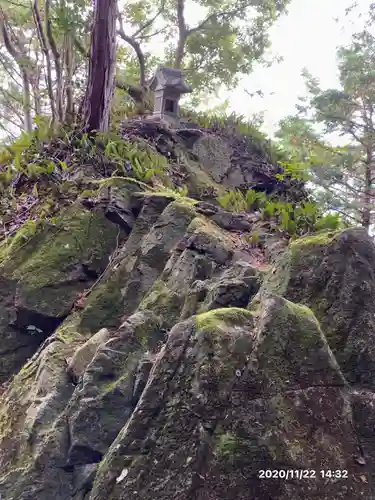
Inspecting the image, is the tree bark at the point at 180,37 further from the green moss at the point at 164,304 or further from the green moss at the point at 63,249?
the green moss at the point at 164,304

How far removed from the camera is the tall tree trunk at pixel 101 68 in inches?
273

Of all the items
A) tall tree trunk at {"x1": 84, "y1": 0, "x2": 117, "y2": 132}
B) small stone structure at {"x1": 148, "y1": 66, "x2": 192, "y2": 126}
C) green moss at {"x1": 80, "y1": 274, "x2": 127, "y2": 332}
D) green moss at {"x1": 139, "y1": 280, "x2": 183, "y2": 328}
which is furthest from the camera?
small stone structure at {"x1": 148, "y1": 66, "x2": 192, "y2": 126}

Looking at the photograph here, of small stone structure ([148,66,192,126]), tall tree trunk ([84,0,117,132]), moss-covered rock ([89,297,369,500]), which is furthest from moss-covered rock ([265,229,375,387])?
small stone structure ([148,66,192,126])

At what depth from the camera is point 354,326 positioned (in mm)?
3119

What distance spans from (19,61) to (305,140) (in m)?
8.52

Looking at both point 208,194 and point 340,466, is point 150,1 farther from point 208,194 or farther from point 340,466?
point 340,466

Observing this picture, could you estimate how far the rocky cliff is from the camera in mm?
2371

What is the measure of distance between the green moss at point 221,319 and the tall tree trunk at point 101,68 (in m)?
5.39

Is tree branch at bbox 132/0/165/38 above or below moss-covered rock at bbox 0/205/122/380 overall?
above

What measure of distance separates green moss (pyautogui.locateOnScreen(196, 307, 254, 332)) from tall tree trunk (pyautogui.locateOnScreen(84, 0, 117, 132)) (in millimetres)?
5386

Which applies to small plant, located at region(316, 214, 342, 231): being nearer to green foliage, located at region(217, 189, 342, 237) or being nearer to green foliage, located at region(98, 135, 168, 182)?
green foliage, located at region(217, 189, 342, 237)

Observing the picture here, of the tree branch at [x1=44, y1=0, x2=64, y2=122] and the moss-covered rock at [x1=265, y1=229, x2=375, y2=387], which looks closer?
the moss-covered rock at [x1=265, y1=229, x2=375, y2=387]

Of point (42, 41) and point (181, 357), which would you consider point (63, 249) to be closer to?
point (181, 357)

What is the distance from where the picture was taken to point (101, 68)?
7.17m
